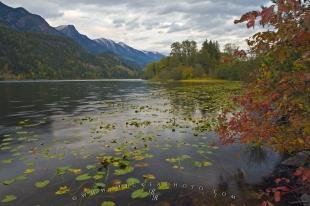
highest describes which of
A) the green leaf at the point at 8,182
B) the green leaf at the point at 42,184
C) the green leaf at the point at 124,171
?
the green leaf at the point at 124,171

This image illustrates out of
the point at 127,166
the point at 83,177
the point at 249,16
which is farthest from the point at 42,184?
the point at 249,16

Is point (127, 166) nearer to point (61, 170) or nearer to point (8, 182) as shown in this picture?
point (61, 170)

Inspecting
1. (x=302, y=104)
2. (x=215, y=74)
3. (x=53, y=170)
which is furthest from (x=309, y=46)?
(x=215, y=74)

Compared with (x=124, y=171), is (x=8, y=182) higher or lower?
lower

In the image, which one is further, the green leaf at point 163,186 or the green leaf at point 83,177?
the green leaf at point 83,177

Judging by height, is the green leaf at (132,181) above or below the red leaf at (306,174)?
below

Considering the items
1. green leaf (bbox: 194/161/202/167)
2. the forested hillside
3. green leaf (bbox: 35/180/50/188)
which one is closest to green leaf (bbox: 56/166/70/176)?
green leaf (bbox: 35/180/50/188)

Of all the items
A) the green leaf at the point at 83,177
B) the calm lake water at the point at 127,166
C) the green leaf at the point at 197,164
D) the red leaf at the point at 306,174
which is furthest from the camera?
the green leaf at the point at 197,164

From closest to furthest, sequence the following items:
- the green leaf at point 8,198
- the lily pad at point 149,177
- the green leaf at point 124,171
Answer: the green leaf at point 8,198 < the lily pad at point 149,177 < the green leaf at point 124,171

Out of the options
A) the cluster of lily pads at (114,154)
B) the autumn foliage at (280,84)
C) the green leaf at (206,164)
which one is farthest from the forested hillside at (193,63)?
the autumn foliage at (280,84)

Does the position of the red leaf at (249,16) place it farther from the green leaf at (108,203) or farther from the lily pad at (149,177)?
the lily pad at (149,177)

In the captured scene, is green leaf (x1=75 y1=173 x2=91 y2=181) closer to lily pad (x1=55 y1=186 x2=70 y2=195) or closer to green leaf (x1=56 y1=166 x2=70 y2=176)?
lily pad (x1=55 y1=186 x2=70 y2=195)

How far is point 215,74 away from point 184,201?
140061 mm

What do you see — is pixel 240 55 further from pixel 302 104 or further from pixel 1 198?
pixel 1 198
